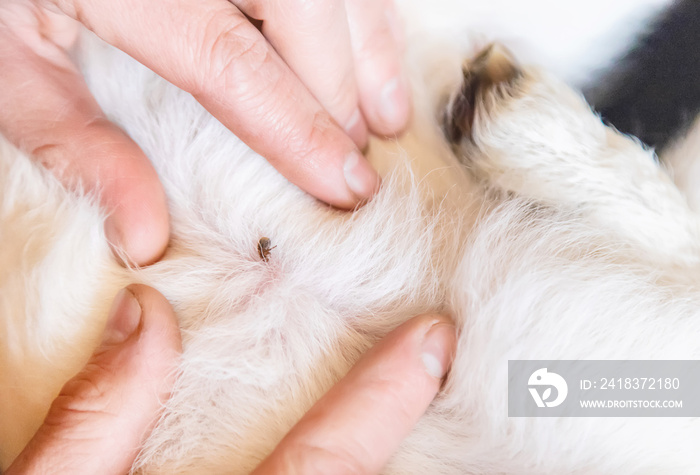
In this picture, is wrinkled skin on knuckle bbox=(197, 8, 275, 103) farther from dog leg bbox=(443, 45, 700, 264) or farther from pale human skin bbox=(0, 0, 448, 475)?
dog leg bbox=(443, 45, 700, 264)

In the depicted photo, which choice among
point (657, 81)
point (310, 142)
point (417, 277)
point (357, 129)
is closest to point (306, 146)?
point (310, 142)

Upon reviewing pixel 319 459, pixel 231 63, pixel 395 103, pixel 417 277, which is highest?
pixel 231 63

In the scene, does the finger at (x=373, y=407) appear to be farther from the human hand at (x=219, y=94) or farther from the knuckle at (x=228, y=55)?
the knuckle at (x=228, y=55)

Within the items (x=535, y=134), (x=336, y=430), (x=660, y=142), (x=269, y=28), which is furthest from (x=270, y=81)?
(x=660, y=142)

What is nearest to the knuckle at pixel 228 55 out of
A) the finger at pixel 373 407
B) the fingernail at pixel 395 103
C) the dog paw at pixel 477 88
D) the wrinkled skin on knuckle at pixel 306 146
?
the wrinkled skin on knuckle at pixel 306 146

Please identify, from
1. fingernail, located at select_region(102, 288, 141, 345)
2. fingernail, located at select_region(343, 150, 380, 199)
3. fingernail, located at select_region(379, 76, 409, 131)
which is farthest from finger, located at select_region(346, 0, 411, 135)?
fingernail, located at select_region(102, 288, 141, 345)

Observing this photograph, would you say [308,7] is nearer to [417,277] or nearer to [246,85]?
[246,85]
